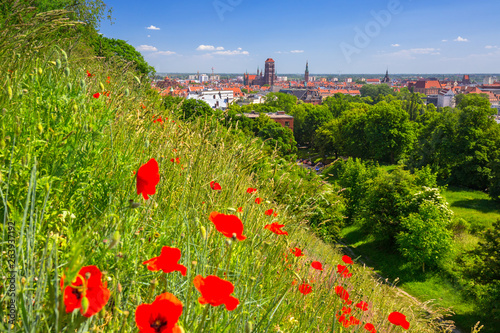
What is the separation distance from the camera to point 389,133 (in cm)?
4053

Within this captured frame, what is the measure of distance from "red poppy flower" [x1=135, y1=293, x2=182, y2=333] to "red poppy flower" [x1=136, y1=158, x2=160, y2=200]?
1.66ft

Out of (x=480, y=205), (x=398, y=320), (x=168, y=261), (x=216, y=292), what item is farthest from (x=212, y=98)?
(x=216, y=292)

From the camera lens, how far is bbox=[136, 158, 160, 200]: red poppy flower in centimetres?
127

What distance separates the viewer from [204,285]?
38.7 inches

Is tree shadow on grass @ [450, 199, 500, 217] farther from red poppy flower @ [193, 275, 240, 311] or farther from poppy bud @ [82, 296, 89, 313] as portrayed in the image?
poppy bud @ [82, 296, 89, 313]

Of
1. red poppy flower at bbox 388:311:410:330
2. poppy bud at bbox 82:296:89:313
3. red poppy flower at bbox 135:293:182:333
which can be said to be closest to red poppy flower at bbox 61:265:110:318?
poppy bud at bbox 82:296:89:313

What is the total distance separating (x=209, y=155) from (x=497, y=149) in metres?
36.1

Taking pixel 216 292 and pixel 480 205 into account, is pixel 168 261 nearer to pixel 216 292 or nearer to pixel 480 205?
pixel 216 292

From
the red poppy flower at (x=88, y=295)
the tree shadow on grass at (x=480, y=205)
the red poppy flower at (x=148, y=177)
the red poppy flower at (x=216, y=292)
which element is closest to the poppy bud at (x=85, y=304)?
the red poppy flower at (x=88, y=295)

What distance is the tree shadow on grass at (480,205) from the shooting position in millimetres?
26141

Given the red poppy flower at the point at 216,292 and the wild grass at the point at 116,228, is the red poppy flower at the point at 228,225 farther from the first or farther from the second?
the red poppy flower at the point at 216,292

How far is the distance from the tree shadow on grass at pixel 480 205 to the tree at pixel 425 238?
10.8 m

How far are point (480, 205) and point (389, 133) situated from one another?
15.2 meters

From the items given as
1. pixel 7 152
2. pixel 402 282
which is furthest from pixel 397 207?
pixel 7 152
